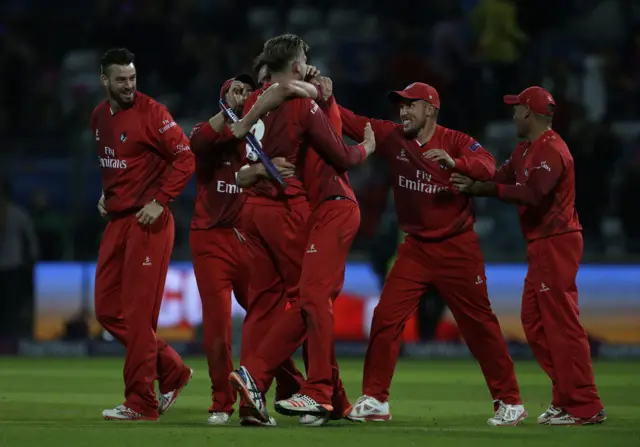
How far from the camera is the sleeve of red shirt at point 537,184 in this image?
29.0ft

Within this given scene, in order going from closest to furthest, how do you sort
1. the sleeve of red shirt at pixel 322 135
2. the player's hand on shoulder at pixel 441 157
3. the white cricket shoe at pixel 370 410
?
the sleeve of red shirt at pixel 322 135 → the player's hand on shoulder at pixel 441 157 → the white cricket shoe at pixel 370 410

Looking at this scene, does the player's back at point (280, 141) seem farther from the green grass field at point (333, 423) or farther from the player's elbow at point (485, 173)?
the green grass field at point (333, 423)

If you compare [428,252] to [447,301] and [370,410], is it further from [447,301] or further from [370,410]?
[370,410]

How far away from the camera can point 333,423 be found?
27.7 ft

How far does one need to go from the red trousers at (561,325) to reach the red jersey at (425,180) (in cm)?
62

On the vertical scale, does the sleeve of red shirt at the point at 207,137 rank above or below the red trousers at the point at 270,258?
above

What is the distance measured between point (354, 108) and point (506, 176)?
8958 millimetres

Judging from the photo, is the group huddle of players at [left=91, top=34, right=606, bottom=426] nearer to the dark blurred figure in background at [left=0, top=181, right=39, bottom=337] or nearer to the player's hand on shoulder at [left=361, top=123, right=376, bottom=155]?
the player's hand on shoulder at [left=361, top=123, right=376, bottom=155]

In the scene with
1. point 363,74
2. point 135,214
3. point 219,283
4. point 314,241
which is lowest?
point 219,283

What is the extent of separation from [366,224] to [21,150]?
480cm

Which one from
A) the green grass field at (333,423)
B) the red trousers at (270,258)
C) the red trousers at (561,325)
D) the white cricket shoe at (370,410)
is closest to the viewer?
Answer: the green grass field at (333,423)

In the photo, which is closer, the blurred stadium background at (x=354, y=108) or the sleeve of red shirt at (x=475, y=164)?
the sleeve of red shirt at (x=475, y=164)

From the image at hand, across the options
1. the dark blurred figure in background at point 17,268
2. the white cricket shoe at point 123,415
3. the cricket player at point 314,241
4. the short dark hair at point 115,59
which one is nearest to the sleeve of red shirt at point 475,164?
the cricket player at point 314,241

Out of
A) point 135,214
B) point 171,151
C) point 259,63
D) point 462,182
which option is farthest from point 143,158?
point 462,182
